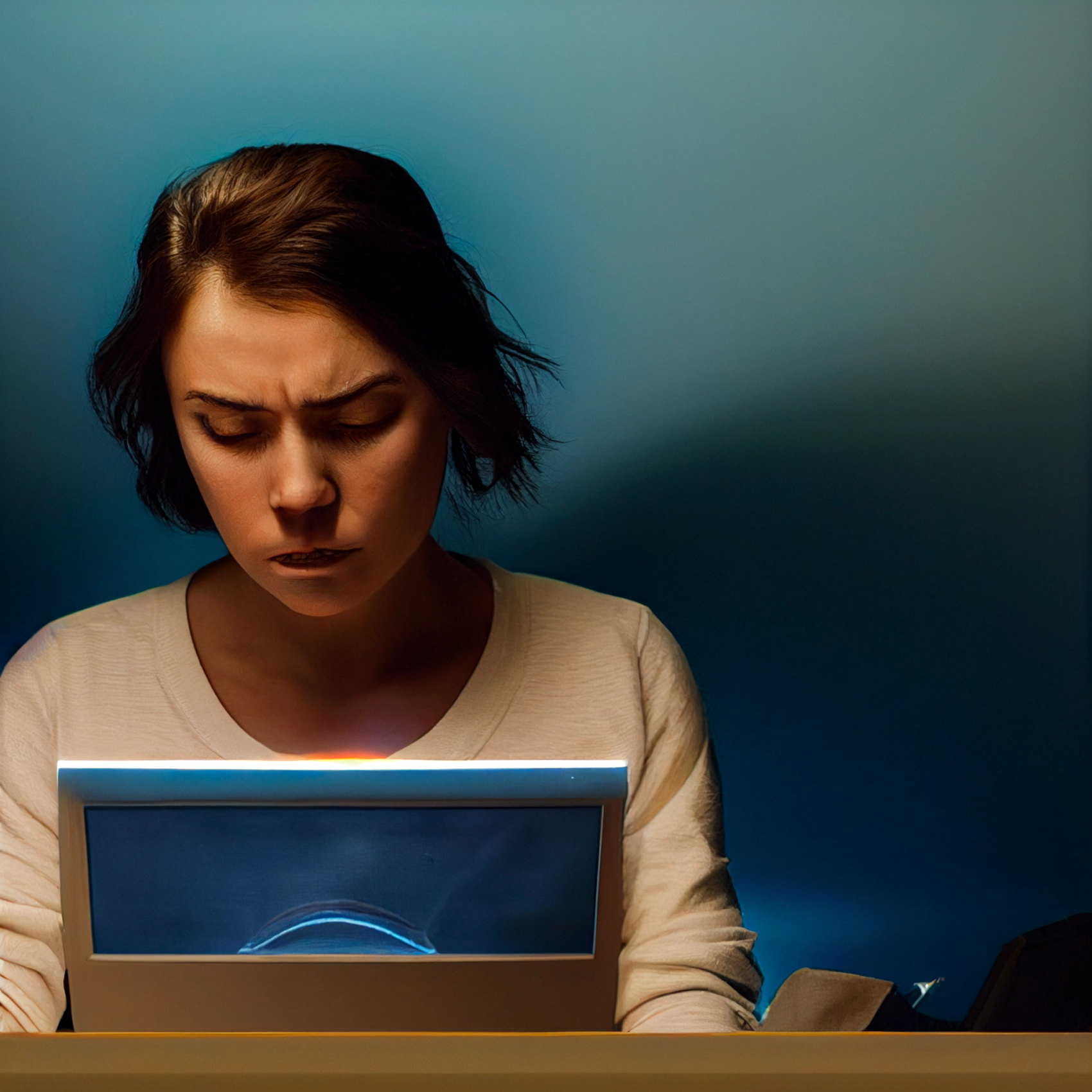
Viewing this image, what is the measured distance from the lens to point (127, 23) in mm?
1380

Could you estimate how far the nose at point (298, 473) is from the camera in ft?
4.14

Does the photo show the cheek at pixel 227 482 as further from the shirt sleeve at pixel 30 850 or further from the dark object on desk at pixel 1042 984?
the dark object on desk at pixel 1042 984

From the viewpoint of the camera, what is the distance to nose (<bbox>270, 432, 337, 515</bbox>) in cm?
126

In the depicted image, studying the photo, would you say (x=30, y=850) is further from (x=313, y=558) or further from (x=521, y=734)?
(x=521, y=734)

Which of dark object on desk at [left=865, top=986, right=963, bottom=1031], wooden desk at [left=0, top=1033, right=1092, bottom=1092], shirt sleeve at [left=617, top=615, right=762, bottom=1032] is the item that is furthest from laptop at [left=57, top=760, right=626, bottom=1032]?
dark object on desk at [left=865, top=986, right=963, bottom=1031]

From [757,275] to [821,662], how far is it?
0.52m

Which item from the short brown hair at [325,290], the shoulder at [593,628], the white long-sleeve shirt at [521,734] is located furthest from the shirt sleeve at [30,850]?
the shoulder at [593,628]

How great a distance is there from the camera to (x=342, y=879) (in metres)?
0.91

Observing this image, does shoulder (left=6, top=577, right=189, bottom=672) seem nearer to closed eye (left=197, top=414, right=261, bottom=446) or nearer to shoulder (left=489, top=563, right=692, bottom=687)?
closed eye (left=197, top=414, right=261, bottom=446)

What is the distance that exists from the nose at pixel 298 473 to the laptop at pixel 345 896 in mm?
438

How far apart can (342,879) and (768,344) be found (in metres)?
0.88

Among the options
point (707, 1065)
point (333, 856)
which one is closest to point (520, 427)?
point (333, 856)

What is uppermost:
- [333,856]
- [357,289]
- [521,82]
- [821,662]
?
[521,82]

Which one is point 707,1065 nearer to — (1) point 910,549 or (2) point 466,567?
(2) point 466,567
